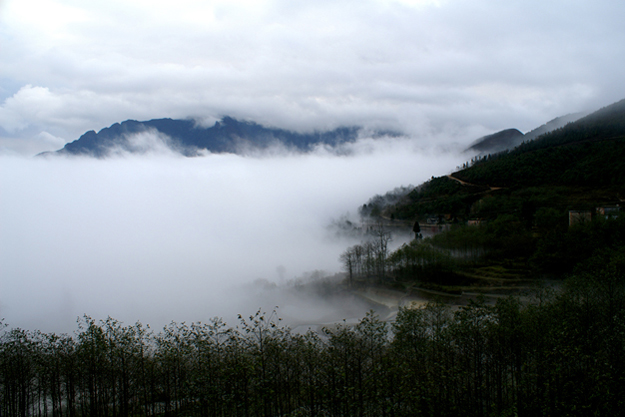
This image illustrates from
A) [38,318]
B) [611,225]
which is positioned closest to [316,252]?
[38,318]

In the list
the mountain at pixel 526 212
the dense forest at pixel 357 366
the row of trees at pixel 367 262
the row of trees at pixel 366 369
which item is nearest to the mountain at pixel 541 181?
the mountain at pixel 526 212

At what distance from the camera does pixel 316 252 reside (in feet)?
550

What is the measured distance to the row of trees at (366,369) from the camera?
19.1 m

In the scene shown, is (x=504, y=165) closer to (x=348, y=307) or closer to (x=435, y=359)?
(x=348, y=307)

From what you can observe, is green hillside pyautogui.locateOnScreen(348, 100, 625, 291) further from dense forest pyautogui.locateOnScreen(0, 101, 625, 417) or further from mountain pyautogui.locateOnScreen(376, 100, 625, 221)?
dense forest pyautogui.locateOnScreen(0, 101, 625, 417)

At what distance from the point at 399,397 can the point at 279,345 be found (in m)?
10.5

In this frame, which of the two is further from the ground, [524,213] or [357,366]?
[524,213]

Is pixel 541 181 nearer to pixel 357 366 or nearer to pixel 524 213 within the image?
pixel 524 213

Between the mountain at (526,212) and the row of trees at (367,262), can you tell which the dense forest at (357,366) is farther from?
the row of trees at (367,262)

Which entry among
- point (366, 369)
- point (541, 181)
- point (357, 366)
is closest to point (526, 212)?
point (541, 181)

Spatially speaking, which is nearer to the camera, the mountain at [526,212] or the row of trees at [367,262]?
the mountain at [526,212]

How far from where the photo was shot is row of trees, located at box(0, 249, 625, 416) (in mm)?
19094

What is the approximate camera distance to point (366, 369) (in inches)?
962

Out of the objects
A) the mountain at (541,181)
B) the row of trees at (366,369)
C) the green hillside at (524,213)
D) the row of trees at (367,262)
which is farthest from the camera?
the mountain at (541,181)
